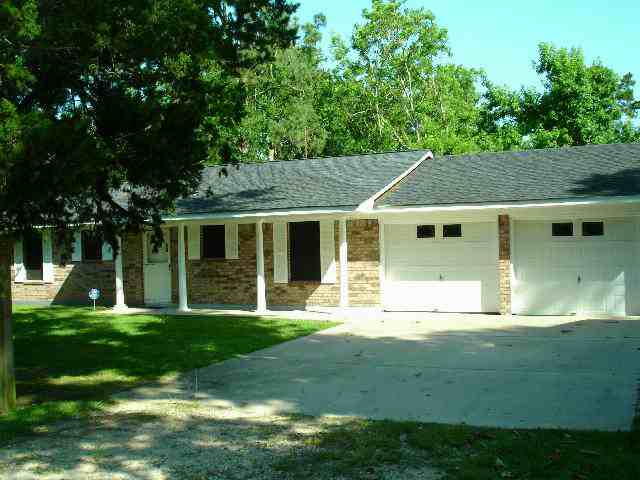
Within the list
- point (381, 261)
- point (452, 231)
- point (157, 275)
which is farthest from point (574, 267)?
point (157, 275)

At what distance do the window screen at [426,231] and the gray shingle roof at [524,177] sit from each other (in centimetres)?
75

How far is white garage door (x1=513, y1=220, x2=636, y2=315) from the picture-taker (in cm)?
1564

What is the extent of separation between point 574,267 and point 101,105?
36.7 ft

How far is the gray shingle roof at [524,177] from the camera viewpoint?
16.0 meters

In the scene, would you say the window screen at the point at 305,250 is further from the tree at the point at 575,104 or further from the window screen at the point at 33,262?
the tree at the point at 575,104

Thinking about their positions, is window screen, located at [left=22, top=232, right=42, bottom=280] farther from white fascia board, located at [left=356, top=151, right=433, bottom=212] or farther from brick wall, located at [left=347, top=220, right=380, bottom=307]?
white fascia board, located at [left=356, top=151, right=433, bottom=212]

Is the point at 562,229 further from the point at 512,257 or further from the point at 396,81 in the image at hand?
the point at 396,81

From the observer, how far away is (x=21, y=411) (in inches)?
321

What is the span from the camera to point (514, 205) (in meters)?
15.9

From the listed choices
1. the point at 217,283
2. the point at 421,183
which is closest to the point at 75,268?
the point at 217,283

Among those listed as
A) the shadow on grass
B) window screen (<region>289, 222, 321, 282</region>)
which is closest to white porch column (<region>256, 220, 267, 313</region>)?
window screen (<region>289, 222, 321, 282</region>)

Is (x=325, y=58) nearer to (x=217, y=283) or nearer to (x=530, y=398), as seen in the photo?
(x=217, y=283)

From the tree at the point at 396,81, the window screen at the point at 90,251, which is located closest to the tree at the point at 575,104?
the tree at the point at 396,81

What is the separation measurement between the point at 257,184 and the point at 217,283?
3.02m
